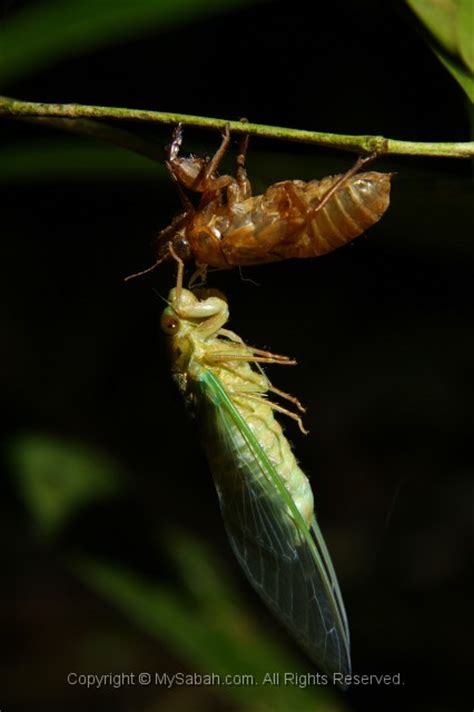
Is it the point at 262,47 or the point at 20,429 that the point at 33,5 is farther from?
the point at 20,429

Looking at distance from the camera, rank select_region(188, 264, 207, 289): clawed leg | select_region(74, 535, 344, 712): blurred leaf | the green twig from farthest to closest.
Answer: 1. select_region(74, 535, 344, 712): blurred leaf
2. select_region(188, 264, 207, 289): clawed leg
3. the green twig

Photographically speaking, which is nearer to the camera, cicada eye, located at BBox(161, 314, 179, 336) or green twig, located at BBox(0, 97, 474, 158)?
green twig, located at BBox(0, 97, 474, 158)

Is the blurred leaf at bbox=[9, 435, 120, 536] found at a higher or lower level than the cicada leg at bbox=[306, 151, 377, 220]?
lower

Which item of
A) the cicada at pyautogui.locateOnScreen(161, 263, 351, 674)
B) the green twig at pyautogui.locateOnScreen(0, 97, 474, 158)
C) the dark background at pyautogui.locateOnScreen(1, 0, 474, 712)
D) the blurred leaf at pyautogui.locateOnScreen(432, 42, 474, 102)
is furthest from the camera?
the dark background at pyautogui.locateOnScreen(1, 0, 474, 712)

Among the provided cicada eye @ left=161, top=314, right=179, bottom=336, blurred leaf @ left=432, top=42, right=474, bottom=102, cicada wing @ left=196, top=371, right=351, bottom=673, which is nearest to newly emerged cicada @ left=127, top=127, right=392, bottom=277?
blurred leaf @ left=432, top=42, right=474, bottom=102

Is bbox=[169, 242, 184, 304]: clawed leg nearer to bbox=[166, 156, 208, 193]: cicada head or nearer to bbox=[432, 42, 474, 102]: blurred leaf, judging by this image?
bbox=[166, 156, 208, 193]: cicada head

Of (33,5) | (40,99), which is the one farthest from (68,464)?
(33,5)
